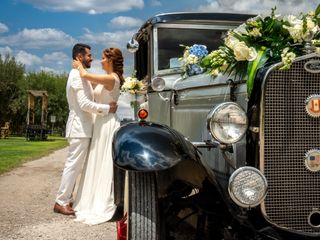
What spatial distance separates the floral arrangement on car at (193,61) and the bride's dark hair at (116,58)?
137cm

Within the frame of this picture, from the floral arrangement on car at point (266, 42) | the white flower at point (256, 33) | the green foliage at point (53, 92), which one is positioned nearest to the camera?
the floral arrangement on car at point (266, 42)

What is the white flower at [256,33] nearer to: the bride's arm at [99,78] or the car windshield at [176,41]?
the car windshield at [176,41]

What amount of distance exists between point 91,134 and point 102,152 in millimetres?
255

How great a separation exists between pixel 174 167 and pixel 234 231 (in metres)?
0.56

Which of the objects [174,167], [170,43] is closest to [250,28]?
[174,167]

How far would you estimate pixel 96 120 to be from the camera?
19.5 feet

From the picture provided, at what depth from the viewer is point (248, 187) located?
2887 millimetres

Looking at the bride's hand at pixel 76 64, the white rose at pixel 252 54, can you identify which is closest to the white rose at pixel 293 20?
the white rose at pixel 252 54

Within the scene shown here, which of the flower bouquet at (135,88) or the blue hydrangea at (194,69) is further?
the flower bouquet at (135,88)

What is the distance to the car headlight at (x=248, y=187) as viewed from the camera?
113 inches

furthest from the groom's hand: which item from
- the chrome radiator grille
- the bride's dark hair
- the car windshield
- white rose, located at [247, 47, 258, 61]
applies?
the chrome radiator grille

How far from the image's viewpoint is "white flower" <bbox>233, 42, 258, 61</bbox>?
127 inches

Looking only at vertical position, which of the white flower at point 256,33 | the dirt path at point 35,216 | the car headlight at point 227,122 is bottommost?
the dirt path at point 35,216

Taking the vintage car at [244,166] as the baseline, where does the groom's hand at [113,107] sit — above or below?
above
